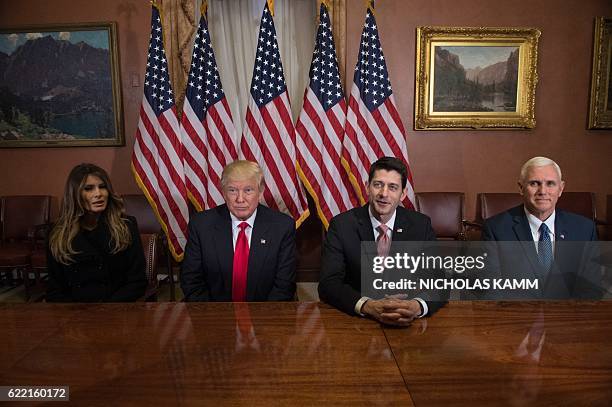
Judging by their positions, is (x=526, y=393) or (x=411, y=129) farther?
(x=411, y=129)

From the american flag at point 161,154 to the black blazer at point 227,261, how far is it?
1.77m

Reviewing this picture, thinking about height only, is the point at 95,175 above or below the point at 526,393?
above

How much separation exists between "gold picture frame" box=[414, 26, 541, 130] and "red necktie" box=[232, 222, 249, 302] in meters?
2.96

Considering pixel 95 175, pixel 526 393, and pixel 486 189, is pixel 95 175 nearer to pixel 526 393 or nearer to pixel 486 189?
pixel 526 393

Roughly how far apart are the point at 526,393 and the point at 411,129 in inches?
154

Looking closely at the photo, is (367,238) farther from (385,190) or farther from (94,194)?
(94,194)

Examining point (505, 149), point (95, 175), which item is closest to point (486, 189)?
point (505, 149)

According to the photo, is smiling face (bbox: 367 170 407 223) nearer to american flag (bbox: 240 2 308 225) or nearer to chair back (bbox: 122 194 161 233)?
american flag (bbox: 240 2 308 225)

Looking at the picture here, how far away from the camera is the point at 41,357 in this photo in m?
1.37

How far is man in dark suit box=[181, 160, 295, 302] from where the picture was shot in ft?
7.88

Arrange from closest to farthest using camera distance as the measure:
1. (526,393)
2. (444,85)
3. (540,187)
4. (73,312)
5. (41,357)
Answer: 1. (526,393)
2. (41,357)
3. (73,312)
4. (540,187)
5. (444,85)

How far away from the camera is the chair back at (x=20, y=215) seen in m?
4.67

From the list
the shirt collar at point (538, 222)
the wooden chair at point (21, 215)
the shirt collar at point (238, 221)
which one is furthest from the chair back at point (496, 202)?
the wooden chair at point (21, 215)

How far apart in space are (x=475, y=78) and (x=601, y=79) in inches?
53.6
